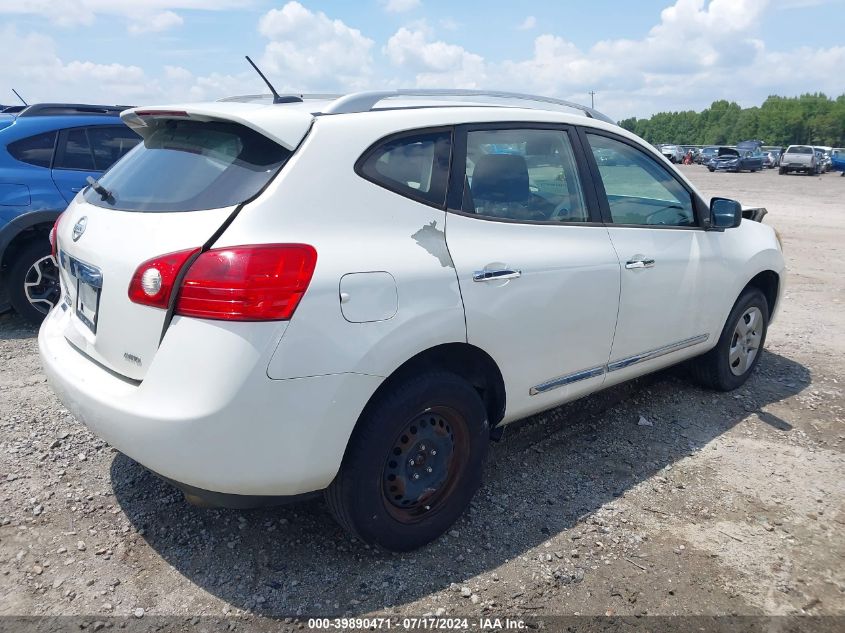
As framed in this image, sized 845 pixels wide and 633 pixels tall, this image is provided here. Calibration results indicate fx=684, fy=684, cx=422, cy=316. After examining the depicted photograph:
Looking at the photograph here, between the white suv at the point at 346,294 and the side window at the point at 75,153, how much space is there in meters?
3.29

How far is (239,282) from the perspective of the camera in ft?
7.59

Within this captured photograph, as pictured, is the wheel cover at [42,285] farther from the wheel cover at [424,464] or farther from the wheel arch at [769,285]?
the wheel arch at [769,285]

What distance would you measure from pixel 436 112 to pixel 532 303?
95 cm

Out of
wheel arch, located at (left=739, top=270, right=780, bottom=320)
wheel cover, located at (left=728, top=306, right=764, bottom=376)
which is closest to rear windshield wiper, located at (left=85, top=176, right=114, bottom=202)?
wheel cover, located at (left=728, top=306, right=764, bottom=376)

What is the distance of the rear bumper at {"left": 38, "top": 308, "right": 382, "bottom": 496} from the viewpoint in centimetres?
230

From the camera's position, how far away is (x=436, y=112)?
3.01 meters

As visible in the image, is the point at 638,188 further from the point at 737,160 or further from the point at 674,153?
the point at 674,153

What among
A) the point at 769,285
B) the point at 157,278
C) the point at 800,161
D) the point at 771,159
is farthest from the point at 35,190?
the point at 771,159

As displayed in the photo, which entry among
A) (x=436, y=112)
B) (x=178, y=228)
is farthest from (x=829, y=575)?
(x=178, y=228)

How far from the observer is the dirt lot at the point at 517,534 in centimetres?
273

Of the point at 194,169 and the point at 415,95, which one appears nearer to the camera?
the point at 194,169

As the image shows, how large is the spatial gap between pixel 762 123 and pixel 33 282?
118 metres

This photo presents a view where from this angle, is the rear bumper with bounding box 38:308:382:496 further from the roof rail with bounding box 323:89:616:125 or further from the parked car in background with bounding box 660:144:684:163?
the parked car in background with bounding box 660:144:684:163

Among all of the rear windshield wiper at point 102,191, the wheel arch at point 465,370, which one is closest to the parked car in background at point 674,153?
the wheel arch at point 465,370
